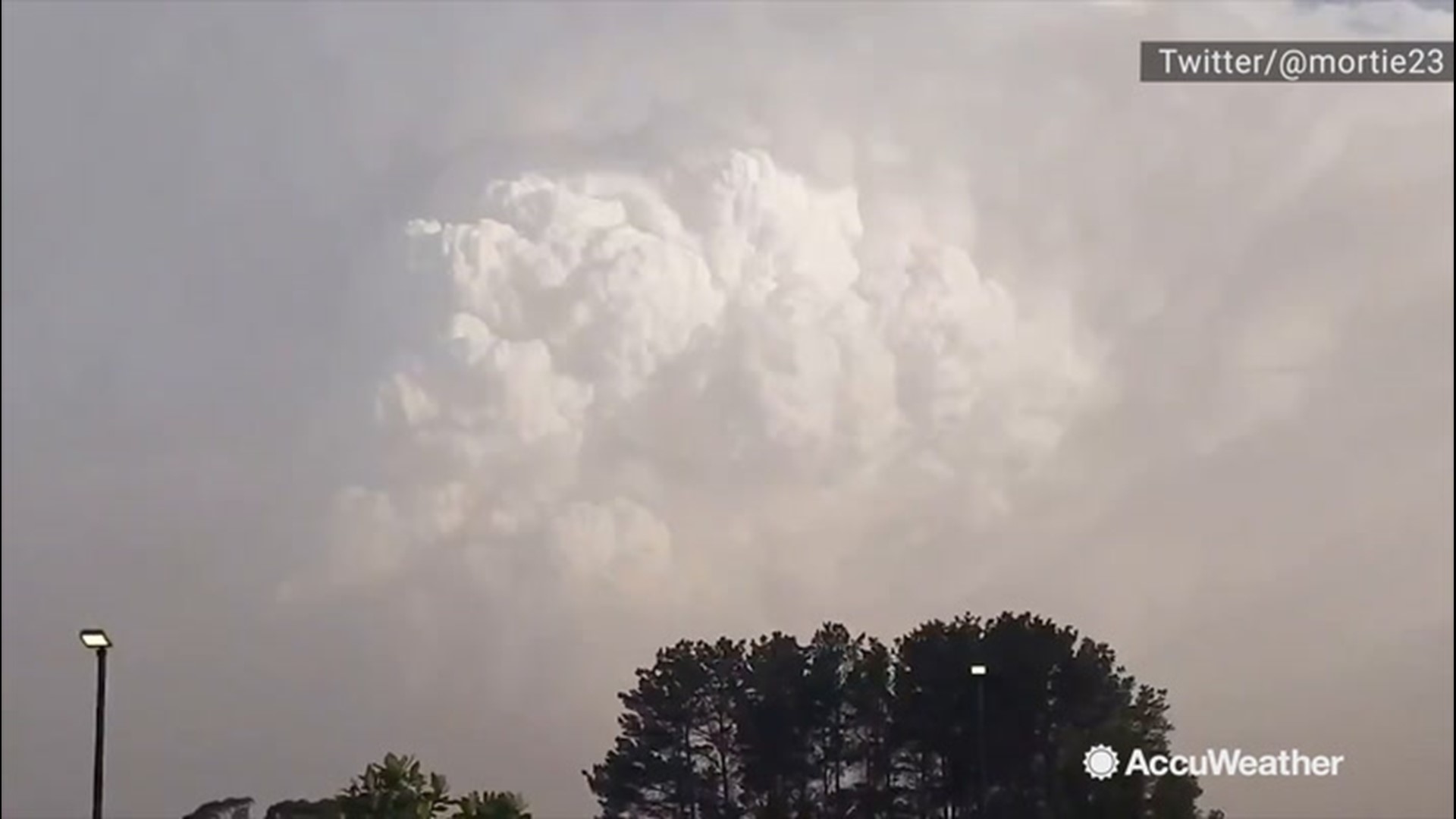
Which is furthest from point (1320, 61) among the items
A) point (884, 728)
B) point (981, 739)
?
point (884, 728)

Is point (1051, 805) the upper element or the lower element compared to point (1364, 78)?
lower

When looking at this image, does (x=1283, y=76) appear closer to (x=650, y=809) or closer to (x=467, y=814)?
(x=467, y=814)

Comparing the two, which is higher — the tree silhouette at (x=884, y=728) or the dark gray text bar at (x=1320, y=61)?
the dark gray text bar at (x=1320, y=61)

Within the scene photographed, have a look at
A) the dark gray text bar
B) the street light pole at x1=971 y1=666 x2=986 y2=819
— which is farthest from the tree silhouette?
the dark gray text bar

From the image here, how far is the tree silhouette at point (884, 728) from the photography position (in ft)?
158

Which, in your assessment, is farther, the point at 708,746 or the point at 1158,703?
the point at 708,746

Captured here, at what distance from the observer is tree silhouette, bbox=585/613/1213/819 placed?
158 feet

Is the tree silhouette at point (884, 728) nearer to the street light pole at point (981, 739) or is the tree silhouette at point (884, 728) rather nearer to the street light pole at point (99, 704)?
the street light pole at point (981, 739)

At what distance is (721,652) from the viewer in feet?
179

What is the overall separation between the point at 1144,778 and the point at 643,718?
49.6 ft

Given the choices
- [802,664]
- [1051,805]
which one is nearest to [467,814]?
[1051,805]

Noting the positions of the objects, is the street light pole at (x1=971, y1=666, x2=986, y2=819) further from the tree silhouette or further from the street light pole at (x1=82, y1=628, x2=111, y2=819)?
the street light pole at (x1=82, y1=628, x2=111, y2=819)

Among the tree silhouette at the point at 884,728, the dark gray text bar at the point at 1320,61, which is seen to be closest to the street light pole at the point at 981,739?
the tree silhouette at the point at 884,728

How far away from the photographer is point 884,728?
53156mm
